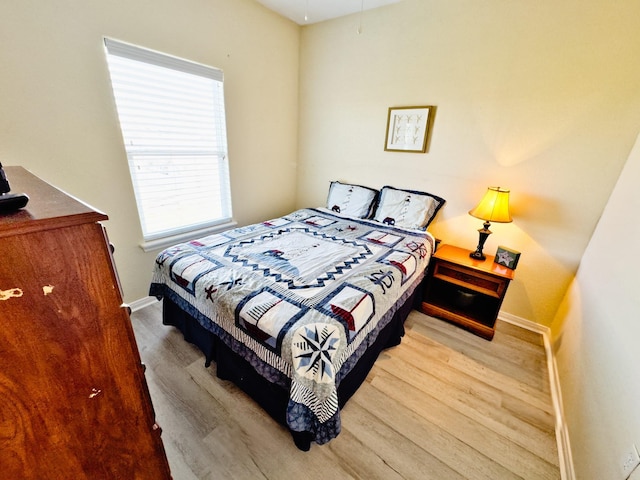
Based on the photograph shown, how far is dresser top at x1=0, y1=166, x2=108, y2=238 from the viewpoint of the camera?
0.49 m

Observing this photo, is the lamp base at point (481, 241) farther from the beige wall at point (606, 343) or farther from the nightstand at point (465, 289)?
the beige wall at point (606, 343)

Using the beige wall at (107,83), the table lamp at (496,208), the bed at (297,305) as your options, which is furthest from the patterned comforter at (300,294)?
the beige wall at (107,83)

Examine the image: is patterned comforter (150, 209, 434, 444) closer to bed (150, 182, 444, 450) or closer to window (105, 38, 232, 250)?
bed (150, 182, 444, 450)

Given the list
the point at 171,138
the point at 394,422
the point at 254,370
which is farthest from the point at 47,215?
the point at 171,138

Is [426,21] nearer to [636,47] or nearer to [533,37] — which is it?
[533,37]

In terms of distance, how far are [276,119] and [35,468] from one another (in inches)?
118

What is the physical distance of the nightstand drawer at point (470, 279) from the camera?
1951 millimetres

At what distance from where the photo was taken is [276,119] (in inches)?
115

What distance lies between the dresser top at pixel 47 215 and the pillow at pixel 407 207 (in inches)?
89.4

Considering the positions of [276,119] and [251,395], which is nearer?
[251,395]

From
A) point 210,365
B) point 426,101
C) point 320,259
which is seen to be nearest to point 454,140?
point 426,101

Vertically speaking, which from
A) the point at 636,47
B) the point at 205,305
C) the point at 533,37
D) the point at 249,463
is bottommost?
the point at 249,463

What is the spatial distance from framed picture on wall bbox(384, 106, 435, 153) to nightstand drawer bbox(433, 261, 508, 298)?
1102 mm

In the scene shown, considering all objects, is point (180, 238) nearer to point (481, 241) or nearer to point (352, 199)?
point (352, 199)
